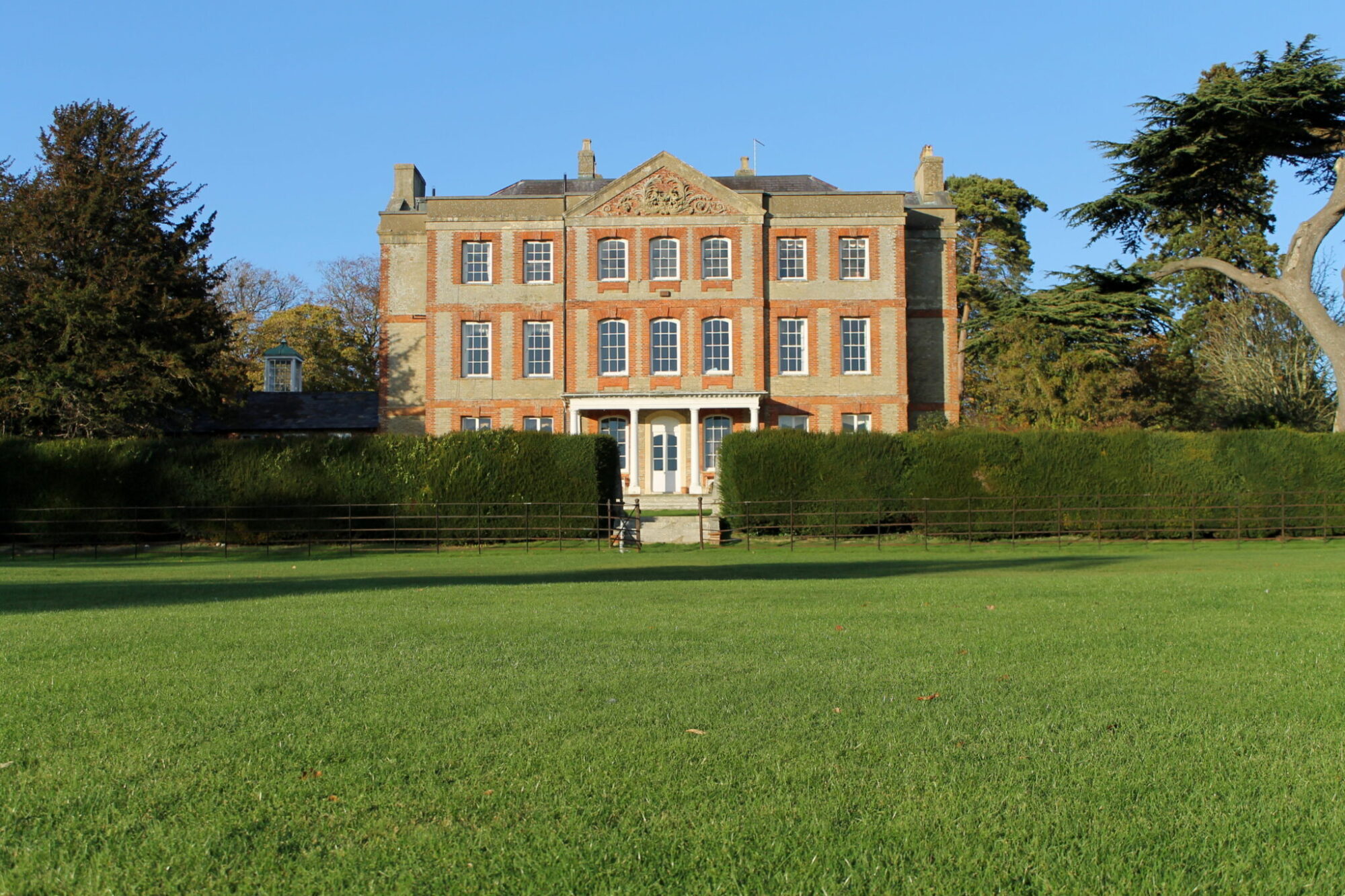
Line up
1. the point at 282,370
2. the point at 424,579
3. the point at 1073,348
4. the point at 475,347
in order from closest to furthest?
the point at 424,579, the point at 1073,348, the point at 475,347, the point at 282,370

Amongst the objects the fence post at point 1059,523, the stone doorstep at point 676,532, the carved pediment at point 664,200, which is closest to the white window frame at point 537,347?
the carved pediment at point 664,200

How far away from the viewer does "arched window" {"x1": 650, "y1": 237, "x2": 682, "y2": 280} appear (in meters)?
41.7

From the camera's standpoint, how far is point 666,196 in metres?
41.4

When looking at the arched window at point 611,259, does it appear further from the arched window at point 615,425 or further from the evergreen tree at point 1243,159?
the evergreen tree at point 1243,159

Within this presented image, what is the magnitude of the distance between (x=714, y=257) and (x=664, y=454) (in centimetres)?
776

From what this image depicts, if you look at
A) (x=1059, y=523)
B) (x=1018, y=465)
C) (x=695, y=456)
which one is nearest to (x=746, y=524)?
(x=1018, y=465)

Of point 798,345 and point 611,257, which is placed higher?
point 611,257

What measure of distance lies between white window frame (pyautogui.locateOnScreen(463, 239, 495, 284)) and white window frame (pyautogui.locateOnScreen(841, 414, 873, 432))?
48.3 ft

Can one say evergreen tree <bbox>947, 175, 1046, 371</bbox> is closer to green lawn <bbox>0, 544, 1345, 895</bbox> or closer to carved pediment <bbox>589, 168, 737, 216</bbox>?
carved pediment <bbox>589, 168, 737, 216</bbox>

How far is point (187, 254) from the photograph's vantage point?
37500mm

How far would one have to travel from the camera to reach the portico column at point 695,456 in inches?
1572

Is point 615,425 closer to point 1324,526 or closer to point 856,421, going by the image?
point 856,421

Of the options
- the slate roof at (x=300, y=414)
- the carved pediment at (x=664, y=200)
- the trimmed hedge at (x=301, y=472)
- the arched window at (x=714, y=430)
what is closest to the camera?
the trimmed hedge at (x=301, y=472)

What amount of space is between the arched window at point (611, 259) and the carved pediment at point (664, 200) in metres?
1.11
